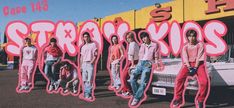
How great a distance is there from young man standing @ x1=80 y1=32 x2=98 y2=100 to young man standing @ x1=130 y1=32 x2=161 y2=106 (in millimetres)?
1303

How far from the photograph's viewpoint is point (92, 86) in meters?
11.2

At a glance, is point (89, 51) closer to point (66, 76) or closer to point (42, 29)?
point (42, 29)

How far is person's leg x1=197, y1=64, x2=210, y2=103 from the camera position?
29.5 ft

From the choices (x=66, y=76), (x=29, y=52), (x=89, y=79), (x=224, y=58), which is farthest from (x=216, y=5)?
(x=29, y=52)

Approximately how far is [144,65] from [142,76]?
0.27 meters

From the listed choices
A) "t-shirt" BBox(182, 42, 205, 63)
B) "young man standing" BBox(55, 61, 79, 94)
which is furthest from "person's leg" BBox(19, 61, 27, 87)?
"t-shirt" BBox(182, 42, 205, 63)

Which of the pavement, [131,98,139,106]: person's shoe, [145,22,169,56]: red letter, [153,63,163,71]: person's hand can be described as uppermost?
[145,22,169,56]: red letter

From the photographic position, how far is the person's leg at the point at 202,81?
900cm

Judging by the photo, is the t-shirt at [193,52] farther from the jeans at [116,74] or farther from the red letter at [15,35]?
the red letter at [15,35]

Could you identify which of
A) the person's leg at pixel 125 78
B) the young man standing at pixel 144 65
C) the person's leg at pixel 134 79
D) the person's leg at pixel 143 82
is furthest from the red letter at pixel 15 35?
the person's leg at pixel 143 82

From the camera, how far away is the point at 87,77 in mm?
11281

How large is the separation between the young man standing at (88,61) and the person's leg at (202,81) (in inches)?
123

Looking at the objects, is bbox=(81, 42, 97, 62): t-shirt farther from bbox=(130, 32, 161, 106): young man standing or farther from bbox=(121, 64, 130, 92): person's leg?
bbox=(130, 32, 161, 106): young man standing

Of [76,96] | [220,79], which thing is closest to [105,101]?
[76,96]
